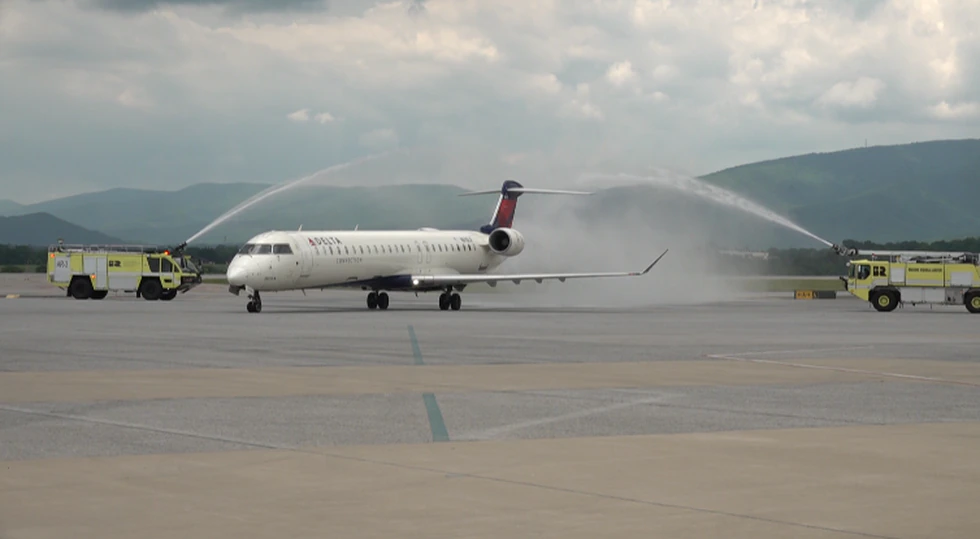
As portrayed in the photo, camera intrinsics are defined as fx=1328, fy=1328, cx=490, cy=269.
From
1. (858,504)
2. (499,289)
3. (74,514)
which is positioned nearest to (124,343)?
(74,514)

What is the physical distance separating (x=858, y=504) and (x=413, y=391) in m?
10.1

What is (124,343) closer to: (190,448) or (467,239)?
(190,448)

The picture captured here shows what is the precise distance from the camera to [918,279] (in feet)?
203

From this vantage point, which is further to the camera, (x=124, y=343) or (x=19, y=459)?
(x=124, y=343)

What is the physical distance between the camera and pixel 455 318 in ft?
156

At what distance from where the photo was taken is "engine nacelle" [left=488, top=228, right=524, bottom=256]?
6331cm

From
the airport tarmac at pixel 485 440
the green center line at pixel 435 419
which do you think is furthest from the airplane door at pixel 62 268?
the green center line at pixel 435 419

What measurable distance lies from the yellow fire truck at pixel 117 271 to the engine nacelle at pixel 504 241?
16.9 m

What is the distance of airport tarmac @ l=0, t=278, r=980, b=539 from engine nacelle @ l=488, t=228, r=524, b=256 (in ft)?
106

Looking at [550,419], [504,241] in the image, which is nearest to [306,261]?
[504,241]

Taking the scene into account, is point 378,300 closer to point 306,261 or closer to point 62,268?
point 306,261

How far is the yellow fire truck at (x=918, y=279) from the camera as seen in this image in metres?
61.1

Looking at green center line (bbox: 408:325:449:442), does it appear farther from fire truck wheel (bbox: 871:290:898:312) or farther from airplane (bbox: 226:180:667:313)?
fire truck wheel (bbox: 871:290:898:312)

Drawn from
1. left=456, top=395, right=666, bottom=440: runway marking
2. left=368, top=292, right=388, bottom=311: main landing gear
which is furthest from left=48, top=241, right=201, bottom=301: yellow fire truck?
left=456, top=395, right=666, bottom=440: runway marking
